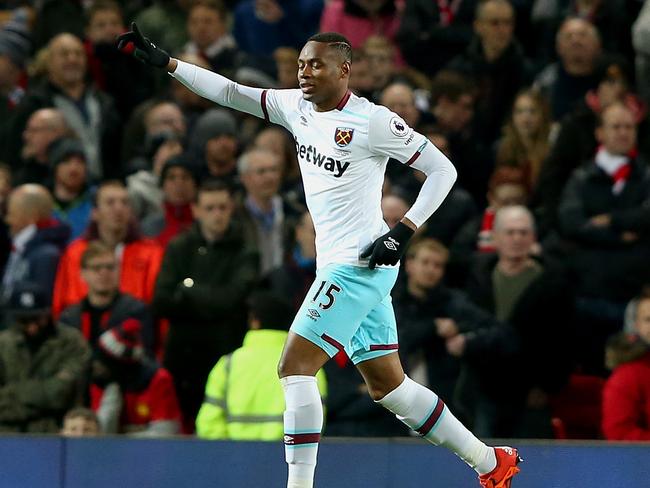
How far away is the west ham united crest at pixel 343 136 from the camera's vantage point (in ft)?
23.5

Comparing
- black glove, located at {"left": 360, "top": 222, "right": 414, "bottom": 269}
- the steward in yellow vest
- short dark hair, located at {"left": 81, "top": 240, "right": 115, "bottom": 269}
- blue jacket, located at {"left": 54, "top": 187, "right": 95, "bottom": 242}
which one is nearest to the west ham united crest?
black glove, located at {"left": 360, "top": 222, "right": 414, "bottom": 269}

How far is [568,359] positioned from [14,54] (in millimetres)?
5658

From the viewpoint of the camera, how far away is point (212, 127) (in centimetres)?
1144

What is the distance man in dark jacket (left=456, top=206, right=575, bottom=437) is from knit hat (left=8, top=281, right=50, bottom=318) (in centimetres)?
236

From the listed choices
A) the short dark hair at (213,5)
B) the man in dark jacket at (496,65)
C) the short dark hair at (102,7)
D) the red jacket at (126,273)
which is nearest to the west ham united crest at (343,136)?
the red jacket at (126,273)

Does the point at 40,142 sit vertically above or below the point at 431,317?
above

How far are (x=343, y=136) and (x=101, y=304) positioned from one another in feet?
10.8

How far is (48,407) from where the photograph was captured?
31.0ft

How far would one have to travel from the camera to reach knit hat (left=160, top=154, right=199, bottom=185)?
1108cm

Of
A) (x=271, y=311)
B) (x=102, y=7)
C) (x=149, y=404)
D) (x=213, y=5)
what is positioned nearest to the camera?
(x=271, y=311)

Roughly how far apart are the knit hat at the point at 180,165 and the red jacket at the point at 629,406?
344 centimetres

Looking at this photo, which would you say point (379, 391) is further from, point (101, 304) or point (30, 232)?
point (30, 232)

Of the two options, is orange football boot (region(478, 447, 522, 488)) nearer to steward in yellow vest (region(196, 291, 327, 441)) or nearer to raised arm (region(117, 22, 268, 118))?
steward in yellow vest (region(196, 291, 327, 441))

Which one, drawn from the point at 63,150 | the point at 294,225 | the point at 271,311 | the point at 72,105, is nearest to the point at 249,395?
the point at 271,311
